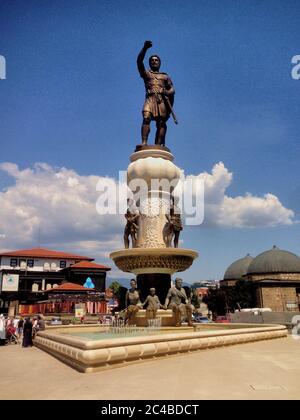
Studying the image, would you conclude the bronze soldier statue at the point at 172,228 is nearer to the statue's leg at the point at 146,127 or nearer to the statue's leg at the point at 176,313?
the statue's leg at the point at 176,313

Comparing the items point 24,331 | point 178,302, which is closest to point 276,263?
point 178,302

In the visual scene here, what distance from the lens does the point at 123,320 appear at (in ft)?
51.2

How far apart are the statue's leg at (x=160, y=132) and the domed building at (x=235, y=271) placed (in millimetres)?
89321

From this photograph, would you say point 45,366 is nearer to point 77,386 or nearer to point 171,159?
point 77,386

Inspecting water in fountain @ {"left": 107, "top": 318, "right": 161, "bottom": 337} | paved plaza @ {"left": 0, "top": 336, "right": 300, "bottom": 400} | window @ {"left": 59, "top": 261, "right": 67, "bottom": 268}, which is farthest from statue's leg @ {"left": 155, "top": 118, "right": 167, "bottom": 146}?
window @ {"left": 59, "top": 261, "right": 67, "bottom": 268}

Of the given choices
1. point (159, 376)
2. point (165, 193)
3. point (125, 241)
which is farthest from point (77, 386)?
point (165, 193)

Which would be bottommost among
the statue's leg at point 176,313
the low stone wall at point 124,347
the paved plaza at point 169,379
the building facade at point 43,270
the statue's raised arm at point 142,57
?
the paved plaza at point 169,379

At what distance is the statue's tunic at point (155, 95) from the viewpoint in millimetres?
20031

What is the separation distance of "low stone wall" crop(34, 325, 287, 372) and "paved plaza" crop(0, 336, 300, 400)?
0.19 m

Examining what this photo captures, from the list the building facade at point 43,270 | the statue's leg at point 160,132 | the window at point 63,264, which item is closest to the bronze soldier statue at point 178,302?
the statue's leg at point 160,132

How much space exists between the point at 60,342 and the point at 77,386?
4.12 meters

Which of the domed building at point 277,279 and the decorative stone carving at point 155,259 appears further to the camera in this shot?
the domed building at point 277,279

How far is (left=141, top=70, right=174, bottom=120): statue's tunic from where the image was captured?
20031 millimetres

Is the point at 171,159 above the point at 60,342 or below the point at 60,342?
above
